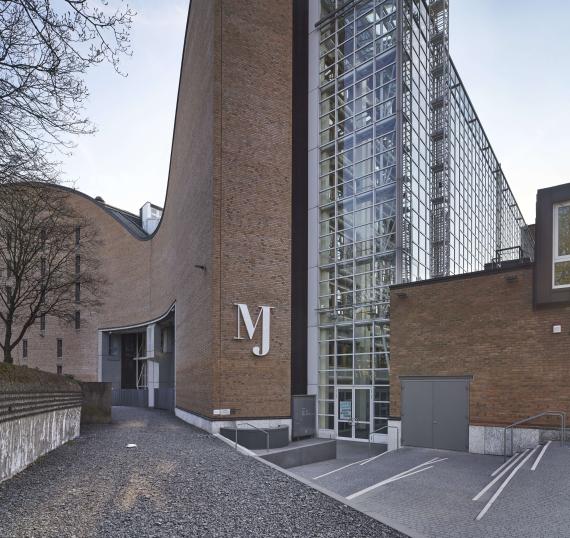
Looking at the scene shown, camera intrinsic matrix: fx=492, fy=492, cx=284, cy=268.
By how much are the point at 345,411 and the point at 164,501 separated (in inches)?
596

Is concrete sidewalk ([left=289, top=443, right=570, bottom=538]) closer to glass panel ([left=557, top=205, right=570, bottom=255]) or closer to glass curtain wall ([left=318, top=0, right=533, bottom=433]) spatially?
glass panel ([left=557, top=205, right=570, bottom=255])

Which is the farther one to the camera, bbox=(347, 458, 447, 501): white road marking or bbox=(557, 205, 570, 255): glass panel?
bbox=(557, 205, 570, 255): glass panel

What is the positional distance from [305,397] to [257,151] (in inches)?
429

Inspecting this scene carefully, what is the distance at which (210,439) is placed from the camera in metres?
16.2

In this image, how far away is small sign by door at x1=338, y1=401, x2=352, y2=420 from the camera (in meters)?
21.9

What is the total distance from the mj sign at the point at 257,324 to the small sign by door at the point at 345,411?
5.10m

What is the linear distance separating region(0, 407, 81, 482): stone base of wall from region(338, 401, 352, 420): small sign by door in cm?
1168

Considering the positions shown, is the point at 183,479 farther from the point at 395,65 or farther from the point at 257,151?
the point at 395,65

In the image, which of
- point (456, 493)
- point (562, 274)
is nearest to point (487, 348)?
point (562, 274)

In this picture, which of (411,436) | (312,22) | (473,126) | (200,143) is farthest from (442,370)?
(473,126)

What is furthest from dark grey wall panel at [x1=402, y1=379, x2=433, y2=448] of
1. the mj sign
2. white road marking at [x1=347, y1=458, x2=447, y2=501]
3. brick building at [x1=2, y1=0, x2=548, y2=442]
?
the mj sign

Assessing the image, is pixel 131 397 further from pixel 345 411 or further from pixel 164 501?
pixel 164 501

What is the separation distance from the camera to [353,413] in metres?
21.7

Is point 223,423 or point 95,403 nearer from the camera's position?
point 223,423
